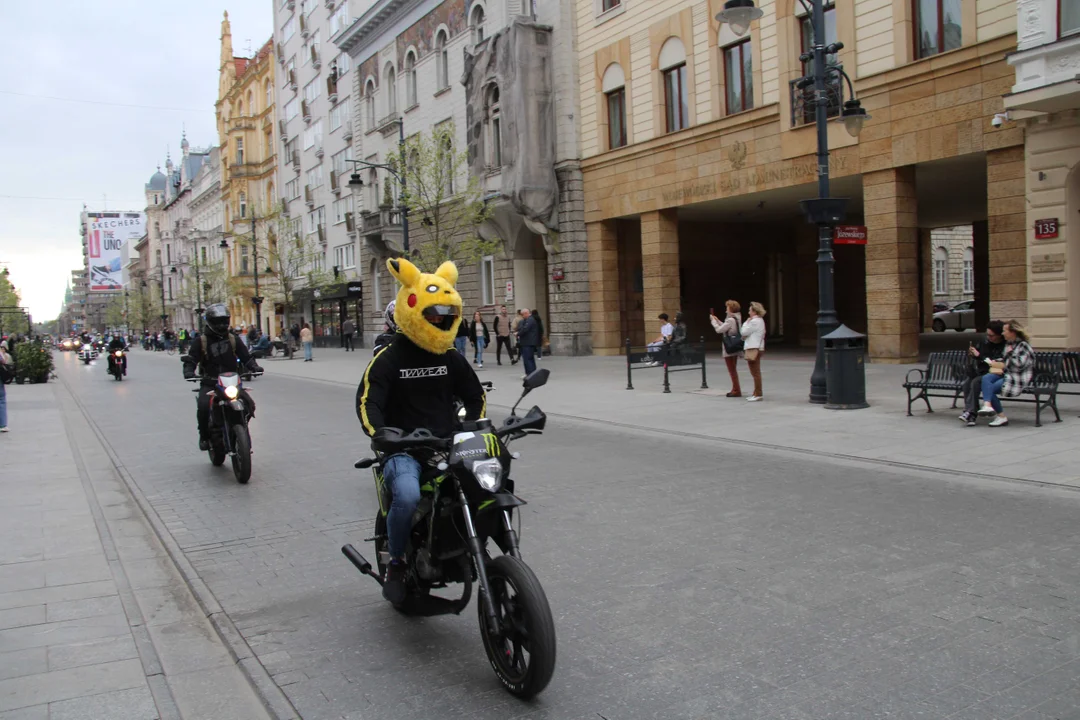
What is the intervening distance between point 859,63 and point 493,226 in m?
14.3

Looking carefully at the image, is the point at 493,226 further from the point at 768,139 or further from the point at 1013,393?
the point at 1013,393

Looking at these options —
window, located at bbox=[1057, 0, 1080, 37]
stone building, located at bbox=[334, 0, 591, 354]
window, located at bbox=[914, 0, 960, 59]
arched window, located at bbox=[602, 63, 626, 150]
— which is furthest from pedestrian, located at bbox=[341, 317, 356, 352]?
window, located at bbox=[1057, 0, 1080, 37]

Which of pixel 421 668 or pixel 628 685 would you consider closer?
pixel 628 685

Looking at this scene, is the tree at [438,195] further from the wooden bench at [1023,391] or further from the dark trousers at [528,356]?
the wooden bench at [1023,391]

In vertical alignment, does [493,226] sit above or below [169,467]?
above

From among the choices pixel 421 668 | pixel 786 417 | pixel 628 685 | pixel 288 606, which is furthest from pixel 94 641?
pixel 786 417

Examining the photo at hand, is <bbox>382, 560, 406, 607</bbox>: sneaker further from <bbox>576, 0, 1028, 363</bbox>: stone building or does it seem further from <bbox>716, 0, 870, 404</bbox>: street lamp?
<bbox>576, 0, 1028, 363</bbox>: stone building

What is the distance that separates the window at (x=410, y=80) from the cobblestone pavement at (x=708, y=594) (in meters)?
31.0

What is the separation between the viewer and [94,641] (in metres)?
4.45

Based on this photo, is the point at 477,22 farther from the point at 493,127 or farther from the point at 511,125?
the point at 511,125

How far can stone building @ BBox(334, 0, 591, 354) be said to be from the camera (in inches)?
1095

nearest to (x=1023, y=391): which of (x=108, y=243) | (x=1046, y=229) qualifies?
(x=1046, y=229)

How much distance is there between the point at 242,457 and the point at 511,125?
21126 millimetres

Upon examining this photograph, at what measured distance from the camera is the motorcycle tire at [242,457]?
874cm
